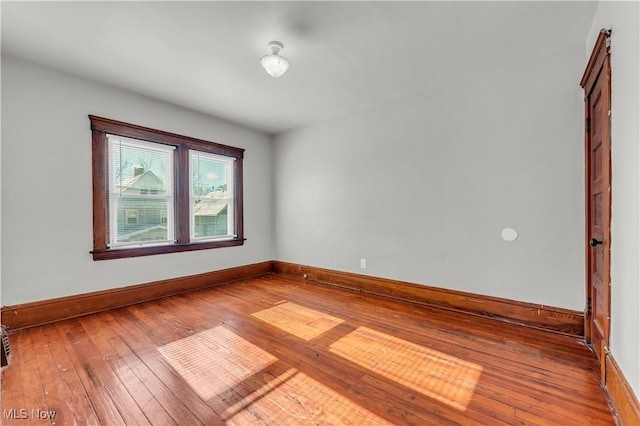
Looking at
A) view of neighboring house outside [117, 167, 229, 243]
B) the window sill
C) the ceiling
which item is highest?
the ceiling

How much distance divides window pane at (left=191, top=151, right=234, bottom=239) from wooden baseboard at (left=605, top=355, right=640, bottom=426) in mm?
4460

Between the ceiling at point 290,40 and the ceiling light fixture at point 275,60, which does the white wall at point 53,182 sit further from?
the ceiling light fixture at point 275,60

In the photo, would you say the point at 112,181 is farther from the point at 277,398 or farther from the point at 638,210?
the point at 638,210

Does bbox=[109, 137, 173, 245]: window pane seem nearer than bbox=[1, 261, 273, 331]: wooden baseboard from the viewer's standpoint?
No

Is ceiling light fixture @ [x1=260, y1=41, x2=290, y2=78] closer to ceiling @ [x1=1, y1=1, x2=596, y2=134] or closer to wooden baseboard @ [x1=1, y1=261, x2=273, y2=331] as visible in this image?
ceiling @ [x1=1, y1=1, x2=596, y2=134]

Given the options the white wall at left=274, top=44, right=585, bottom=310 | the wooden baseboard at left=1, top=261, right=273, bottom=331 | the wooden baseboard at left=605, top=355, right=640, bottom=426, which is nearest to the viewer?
the wooden baseboard at left=605, top=355, right=640, bottom=426


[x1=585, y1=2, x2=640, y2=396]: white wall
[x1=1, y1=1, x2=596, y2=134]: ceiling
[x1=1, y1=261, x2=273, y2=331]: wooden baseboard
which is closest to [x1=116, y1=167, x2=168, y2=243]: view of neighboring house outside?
[x1=1, y1=261, x2=273, y2=331]: wooden baseboard

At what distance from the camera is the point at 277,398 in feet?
5.44

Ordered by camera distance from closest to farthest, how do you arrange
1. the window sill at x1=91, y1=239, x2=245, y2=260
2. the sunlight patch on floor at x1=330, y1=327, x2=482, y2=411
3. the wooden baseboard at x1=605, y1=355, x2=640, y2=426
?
1. the wooden baseboard at x1=605, y1=355, x2=640, y2=426
2. the sunlight patch on floor at x1=330, y1=327, x2=482, y2=411
3. the window sill at x1=91, y1=239, x2=245, y2=260

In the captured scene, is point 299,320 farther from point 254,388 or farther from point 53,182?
point 53,182

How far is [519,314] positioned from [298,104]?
3.60m

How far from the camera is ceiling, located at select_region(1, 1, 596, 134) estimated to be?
2.03m

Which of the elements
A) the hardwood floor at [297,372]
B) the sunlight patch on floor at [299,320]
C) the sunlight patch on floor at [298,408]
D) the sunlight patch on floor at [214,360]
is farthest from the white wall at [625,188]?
the sunlight patch on floor at [214,360]

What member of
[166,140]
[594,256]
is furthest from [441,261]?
[166,140]
